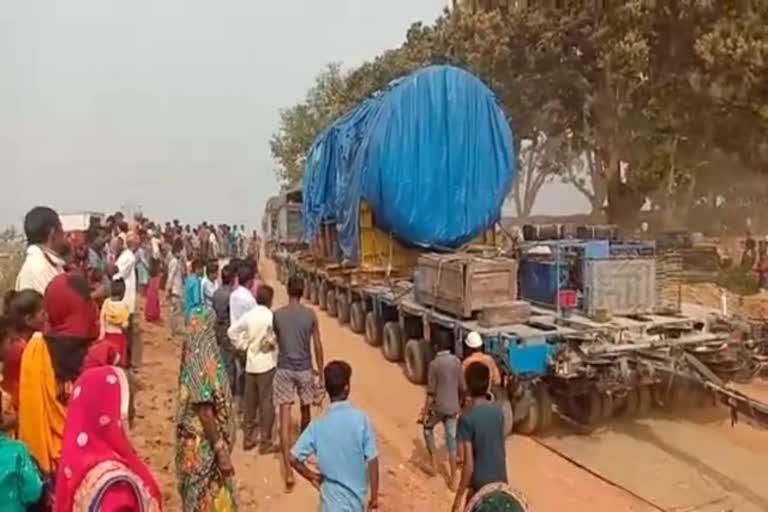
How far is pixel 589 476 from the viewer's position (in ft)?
26.7

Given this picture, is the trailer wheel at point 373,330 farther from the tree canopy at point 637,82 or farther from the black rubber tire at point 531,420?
the tree canopy at point 637,82

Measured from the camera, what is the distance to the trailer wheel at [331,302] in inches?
683

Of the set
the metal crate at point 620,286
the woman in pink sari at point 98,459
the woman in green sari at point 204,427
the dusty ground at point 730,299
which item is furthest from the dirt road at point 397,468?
the dusty ground at point 730,299

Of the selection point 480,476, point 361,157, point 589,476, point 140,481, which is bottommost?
point 589,476

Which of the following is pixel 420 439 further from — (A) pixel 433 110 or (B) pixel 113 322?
(A) pixel 433 110

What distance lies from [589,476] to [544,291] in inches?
118

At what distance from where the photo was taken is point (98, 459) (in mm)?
3666

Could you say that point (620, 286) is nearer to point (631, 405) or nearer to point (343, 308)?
point (631, 405)

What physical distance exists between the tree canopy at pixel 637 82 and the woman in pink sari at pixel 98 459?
56.7 feet

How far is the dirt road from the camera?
7.41 metres

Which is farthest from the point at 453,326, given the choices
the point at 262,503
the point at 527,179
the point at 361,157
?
the point at 527,179

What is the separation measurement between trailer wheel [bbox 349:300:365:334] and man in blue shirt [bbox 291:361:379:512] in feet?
33.6

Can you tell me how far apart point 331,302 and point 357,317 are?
233 cm

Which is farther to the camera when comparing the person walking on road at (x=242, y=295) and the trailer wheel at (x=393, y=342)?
the trailer wheel at (x=393, y=342)
